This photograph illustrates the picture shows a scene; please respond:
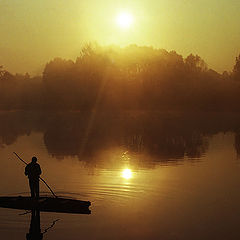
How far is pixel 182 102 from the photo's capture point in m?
167

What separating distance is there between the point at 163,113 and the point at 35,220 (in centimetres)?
15260

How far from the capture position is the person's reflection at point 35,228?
2327 centimetres

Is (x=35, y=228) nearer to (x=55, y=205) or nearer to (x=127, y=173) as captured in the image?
(x=55, y=205)

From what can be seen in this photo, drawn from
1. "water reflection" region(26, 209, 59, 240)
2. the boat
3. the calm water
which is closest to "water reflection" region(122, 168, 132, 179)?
the calm water

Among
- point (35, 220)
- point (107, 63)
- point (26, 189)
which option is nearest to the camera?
point (35, 220)

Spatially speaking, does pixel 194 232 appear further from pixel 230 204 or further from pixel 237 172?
pixel 237 172

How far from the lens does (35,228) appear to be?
24.5 meters

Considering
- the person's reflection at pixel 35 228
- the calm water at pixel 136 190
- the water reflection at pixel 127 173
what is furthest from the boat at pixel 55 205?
the water reflection at pixel 127 173

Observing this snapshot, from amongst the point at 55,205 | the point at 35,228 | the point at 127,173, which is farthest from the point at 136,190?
the point at 35,228

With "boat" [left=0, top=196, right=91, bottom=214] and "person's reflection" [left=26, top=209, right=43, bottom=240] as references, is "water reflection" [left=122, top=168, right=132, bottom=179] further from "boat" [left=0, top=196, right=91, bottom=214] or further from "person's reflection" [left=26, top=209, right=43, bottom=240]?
"person's reflection" [left=26, top=209, right=43, bottom=240]

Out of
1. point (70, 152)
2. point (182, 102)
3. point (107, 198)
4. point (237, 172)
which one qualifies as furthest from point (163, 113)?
point (107, 198)

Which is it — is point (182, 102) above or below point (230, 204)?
above

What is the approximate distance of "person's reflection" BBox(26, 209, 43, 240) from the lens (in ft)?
76.3

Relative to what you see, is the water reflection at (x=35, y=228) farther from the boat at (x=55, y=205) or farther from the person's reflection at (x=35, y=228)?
the boat at (x=55, y=205)
